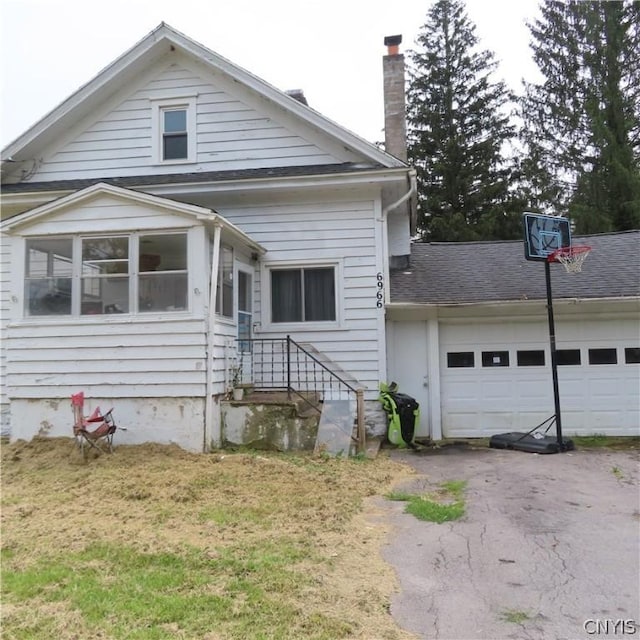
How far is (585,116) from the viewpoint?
2311 centimetres

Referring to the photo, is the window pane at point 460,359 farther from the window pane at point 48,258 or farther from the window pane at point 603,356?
the window pane at point 48,258

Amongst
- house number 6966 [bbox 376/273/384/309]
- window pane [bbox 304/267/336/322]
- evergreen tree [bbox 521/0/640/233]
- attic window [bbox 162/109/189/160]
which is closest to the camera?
house number 6966 [bbox 376/273/384/309]

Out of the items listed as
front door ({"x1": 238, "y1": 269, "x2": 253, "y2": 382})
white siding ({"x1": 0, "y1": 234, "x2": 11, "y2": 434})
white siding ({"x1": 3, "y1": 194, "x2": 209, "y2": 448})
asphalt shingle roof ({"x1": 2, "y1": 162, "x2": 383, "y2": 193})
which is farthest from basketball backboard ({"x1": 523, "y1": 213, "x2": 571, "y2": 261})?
white siding ({"x1": 0, "y1": 234, "x2": 11, "y2": 434})

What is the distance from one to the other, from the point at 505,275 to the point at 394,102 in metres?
4.32

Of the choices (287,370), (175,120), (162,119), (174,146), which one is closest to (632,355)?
(287,370)

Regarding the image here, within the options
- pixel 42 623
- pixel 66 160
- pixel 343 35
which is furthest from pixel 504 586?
pixel 343 35

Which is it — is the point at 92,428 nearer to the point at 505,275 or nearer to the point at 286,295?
the point at 286,295

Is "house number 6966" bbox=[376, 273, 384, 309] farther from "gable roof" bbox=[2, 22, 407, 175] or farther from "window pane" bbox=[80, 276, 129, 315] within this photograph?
"window pane" bbox=[80, 276, 129, 315]

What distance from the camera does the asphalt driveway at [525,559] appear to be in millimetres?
2982

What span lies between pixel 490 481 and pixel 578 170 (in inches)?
826

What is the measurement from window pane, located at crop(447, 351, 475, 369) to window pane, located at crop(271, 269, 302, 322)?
2933 millimetres

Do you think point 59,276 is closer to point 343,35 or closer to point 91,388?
point 91,388

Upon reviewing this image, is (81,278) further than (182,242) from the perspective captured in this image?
Yes

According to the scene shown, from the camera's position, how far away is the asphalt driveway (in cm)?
298
